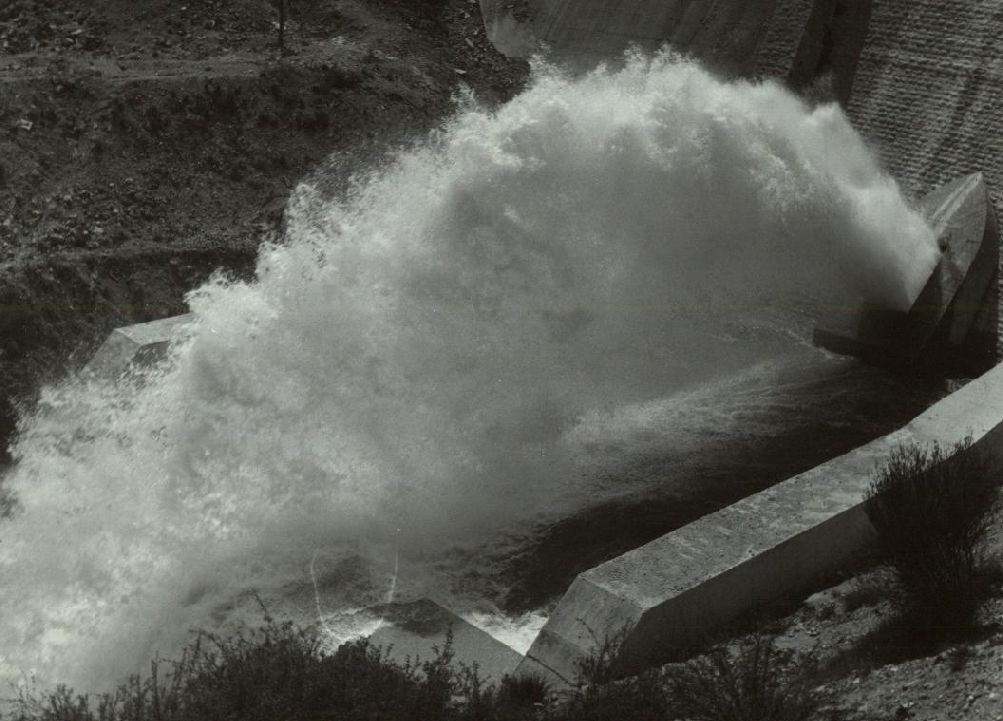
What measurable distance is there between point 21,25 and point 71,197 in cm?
418

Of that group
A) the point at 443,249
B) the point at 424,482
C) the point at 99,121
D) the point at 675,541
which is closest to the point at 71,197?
the point at 99,121

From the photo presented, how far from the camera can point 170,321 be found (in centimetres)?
1398

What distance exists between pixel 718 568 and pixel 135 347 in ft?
20.0

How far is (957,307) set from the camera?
16156mm

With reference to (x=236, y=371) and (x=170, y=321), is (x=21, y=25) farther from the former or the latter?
(x=236, y=371)

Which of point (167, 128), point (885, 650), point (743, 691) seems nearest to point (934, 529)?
point (885, 650)

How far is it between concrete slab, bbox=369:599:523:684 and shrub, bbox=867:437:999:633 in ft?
9.13

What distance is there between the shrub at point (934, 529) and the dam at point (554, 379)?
622 millimetres

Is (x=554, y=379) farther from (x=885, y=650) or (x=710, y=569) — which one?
(x=885, y=650)

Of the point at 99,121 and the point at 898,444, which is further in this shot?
the point at 99,121

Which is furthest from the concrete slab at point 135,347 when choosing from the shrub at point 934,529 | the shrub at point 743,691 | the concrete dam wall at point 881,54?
the concrete dam wall at point 881,54

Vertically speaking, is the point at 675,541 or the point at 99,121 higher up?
the point at 675,541

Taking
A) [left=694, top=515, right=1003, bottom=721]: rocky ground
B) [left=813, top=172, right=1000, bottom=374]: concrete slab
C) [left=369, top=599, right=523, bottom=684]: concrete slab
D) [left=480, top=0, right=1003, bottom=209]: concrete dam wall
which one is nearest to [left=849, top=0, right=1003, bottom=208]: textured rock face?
[left=480, top=0, right=1003, bottom=209]: concrete dam wall

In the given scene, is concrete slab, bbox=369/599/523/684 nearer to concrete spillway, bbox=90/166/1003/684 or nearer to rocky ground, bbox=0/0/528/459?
concrete spillway, bbox=90/166/1003/684
